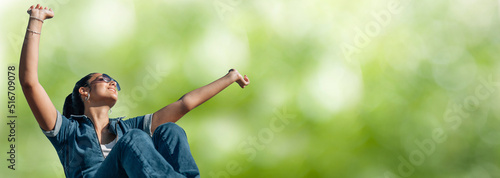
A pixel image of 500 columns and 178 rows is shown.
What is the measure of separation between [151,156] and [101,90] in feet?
1.26

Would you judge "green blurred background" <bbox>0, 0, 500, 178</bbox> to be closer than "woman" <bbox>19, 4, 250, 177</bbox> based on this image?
No

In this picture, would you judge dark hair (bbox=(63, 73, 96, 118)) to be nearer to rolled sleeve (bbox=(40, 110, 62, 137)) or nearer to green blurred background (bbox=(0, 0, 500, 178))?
rolled sleeve (bbox=(40, 110, 62, 137))

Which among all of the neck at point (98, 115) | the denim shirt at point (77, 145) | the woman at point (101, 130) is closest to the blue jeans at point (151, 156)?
the woman at point (101, 130)

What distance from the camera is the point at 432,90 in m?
2.41

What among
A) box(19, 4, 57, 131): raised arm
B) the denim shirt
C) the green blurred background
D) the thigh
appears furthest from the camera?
the green blurred background

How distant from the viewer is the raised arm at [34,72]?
144cm

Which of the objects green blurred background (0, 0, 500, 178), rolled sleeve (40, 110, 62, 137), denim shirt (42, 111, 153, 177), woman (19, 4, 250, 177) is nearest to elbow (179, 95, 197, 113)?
woman (19, 4, 250, 177)

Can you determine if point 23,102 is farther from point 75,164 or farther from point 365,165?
point 365,165

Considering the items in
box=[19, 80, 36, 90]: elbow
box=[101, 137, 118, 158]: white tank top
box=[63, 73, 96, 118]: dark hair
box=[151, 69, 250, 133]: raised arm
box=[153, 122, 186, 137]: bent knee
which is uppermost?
box=[63, 73, 96, 118]: dark hair

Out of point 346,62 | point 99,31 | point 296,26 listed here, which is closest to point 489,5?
point 346,62

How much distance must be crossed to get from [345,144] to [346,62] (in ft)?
1.07

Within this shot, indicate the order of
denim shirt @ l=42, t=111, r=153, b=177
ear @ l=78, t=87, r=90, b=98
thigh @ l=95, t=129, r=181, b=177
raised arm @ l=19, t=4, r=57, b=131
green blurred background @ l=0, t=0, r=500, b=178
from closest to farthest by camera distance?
thigh @ l=95, t=129, r=181, b=177
raised arm @ l=19, t=4, r=57, b=131
denim shirt @ l=42, t=111, r=153, b=177
ear @ l=78, t=87, r=90, b=98
green blurred background @ l=0, t=0, r=500, b=178

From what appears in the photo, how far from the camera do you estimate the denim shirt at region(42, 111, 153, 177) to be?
155 cm

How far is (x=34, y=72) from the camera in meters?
1.45
